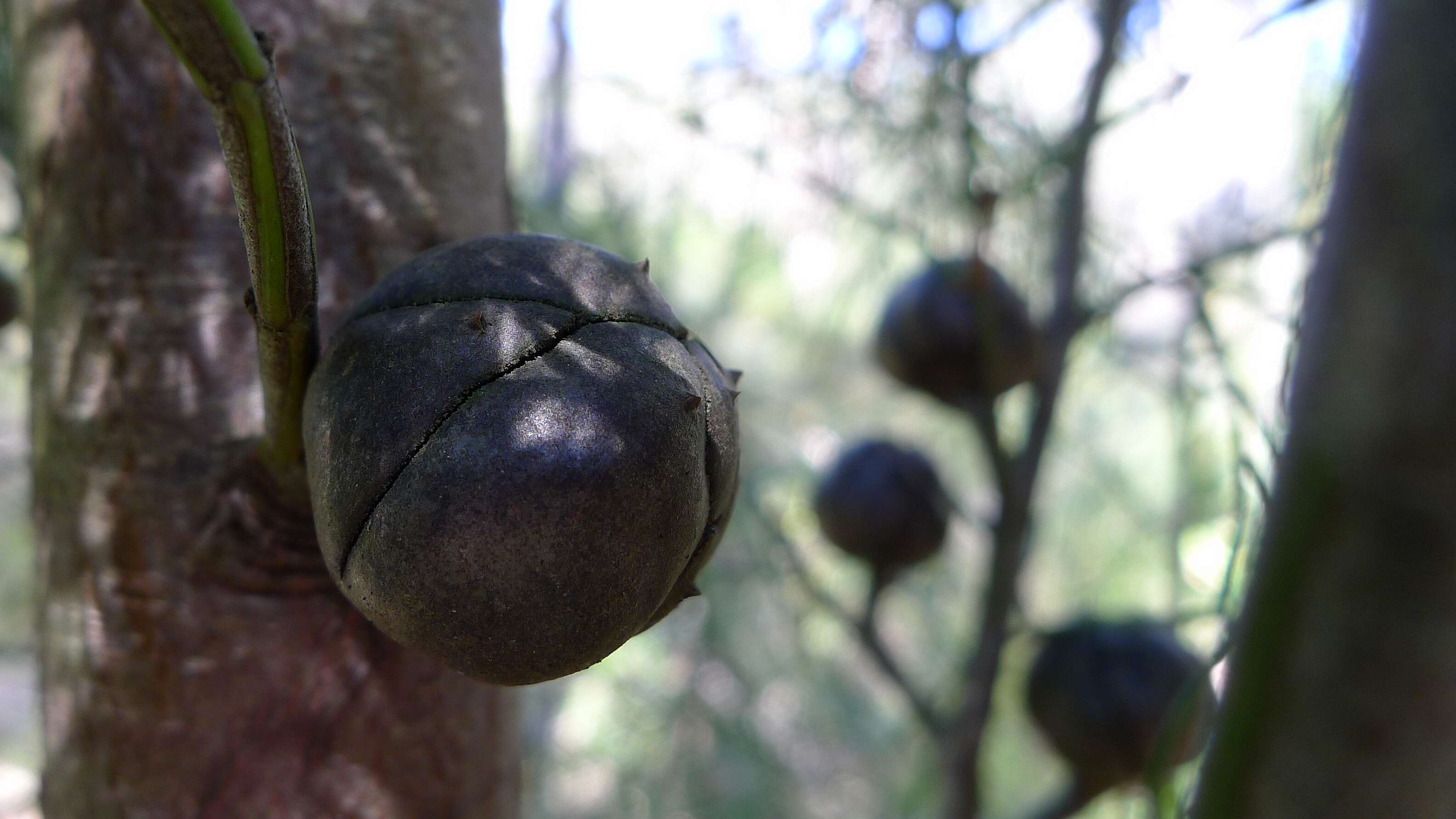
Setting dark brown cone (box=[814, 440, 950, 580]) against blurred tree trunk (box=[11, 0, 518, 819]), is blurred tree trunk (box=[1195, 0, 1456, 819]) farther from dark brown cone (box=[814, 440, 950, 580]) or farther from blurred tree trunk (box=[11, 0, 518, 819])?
dark brown cone (box=[814, 440, 950, 580])

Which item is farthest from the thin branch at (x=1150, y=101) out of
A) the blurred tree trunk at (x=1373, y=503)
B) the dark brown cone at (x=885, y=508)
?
the blurred tree trunk at (x=1373, y=503)

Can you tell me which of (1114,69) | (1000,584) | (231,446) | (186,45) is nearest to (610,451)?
(186,45)

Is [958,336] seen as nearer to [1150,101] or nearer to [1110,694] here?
[1150,101]

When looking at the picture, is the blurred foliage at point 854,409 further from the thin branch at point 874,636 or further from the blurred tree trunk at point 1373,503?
the blurred tree trunk at point 1373,503

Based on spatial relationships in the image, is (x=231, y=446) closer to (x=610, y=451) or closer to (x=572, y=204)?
(x=610, y=451)

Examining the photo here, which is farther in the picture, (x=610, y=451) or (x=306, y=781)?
(x=306, y=781)

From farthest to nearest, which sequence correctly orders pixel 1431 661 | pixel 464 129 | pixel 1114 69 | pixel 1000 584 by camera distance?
1. pixel 1114 69
2. pixel 1000 584
3. pixel 464 129
4. pixel 1431 661
